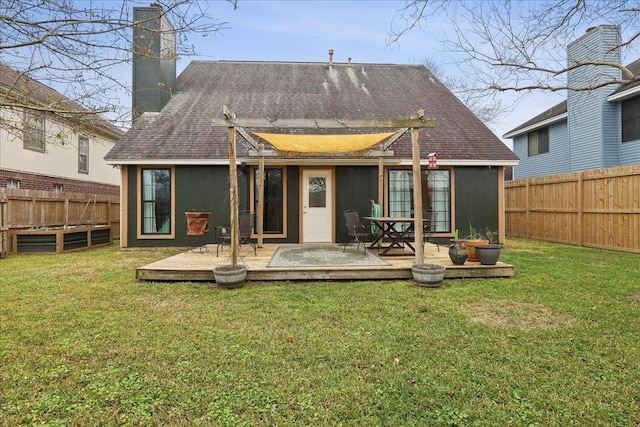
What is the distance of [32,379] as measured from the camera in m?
2.35

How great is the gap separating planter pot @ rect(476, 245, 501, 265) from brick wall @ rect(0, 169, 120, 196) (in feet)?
44.5

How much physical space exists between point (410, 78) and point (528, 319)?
1108 cm

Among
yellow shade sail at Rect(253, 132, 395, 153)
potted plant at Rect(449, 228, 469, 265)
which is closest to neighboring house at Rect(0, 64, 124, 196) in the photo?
yellow shade sail at Rect(253, 132, 395, 153)

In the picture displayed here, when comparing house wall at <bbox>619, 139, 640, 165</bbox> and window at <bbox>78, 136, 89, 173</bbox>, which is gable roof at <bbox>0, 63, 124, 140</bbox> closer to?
window at <bbox>78, 136, 89, 173</bbox>

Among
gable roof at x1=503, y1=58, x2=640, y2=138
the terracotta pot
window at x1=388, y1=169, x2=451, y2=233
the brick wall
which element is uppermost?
gable roof at x1=503, y1=58, x2=640, y2=138

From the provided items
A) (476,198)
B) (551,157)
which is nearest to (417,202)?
(476,198)

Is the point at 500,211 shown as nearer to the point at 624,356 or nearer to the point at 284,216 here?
the point at 284,216

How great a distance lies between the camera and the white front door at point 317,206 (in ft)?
29.2

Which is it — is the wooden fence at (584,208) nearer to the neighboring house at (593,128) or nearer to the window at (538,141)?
the neighboring house at (593,128)

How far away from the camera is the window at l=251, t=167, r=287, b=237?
8.86 meters

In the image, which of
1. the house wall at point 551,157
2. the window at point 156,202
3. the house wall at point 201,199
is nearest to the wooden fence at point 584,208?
the house wall at point 551,157

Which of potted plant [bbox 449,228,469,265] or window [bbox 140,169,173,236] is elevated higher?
window [bbox 140,169,173,236]

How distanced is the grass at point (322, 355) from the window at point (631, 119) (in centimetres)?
980

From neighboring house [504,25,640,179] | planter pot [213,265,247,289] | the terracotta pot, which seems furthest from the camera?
neighboring house [504,25,640,179]
